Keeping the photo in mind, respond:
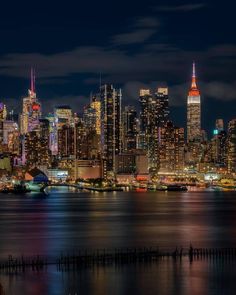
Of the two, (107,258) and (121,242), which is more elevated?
(107,258)

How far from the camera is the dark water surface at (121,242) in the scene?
4402 centimetres

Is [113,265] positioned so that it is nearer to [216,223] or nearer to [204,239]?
[204,239]

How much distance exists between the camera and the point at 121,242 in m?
67.5

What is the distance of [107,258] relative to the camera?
53.5 m

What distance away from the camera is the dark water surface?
144ft

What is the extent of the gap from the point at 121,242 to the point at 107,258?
14.0 m

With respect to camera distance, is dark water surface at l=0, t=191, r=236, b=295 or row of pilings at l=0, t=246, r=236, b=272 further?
row of pilings at l=0, t=246, r=236, b=272

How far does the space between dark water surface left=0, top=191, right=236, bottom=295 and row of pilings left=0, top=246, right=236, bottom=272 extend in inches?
58.9

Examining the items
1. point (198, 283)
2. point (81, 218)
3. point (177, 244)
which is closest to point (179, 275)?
point (198, 283)

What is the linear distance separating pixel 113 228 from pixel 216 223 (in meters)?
14.2

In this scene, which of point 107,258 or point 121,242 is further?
point 121,242

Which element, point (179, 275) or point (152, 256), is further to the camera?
point (152, 256)

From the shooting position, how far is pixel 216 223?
→ 303ft

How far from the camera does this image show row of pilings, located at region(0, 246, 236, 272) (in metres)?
50.4
